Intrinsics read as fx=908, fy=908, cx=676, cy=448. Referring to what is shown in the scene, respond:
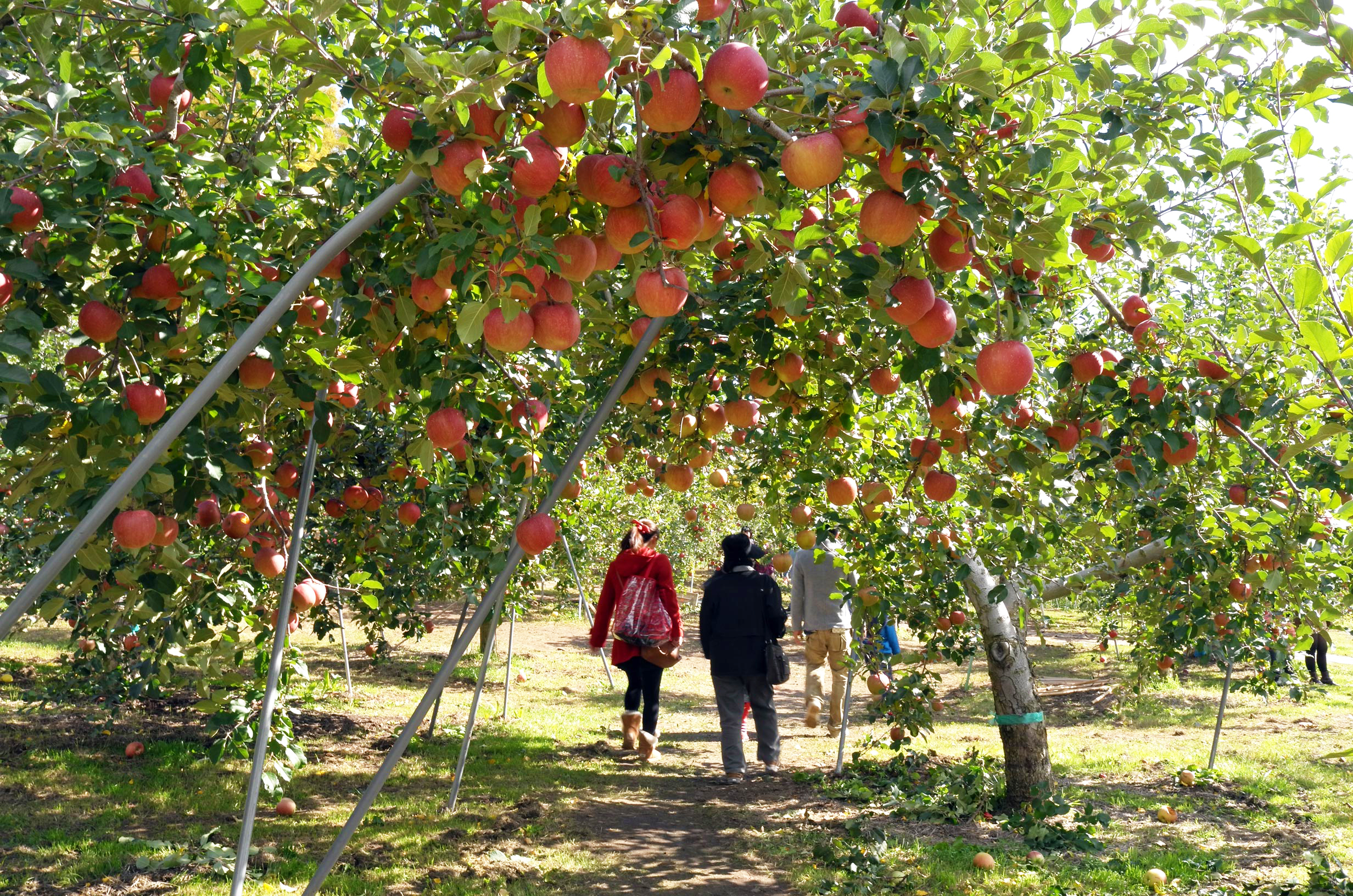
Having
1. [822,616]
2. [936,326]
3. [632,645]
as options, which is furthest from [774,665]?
[936,326]

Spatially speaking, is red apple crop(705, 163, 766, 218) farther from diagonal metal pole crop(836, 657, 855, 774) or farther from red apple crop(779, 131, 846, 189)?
diagonal metal pole crop(836, 657, 855, 774)

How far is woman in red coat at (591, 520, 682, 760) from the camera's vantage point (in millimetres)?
6805

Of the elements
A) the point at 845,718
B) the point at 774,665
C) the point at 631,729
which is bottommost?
the point at 631,729

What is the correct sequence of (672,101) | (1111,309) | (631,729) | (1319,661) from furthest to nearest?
(1319,661)
(631,729)
(1111,309)
(672,101)

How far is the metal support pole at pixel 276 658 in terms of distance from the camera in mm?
3057

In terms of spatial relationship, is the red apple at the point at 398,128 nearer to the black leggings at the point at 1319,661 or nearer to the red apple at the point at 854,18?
the red apple at the point at 854,18

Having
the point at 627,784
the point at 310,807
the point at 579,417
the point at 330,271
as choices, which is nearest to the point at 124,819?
the point at 310,807

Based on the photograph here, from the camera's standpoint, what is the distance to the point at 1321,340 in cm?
160

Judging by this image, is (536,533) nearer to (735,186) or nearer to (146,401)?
(146,401)

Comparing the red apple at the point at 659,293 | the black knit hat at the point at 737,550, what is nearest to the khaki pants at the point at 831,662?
the black knit hat at the point at 737,550

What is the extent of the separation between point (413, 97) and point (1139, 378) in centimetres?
227

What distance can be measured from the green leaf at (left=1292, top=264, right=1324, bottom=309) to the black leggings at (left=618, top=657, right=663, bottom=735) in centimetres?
562

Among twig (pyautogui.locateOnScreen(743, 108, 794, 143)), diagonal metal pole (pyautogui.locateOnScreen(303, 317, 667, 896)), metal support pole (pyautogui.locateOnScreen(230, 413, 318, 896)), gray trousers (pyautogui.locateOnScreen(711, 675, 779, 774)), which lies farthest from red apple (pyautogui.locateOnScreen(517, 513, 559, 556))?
gray trousers (pyautogui.locateOnScreen(711, 675, 779, 774))

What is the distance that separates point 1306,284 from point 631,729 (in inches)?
247
